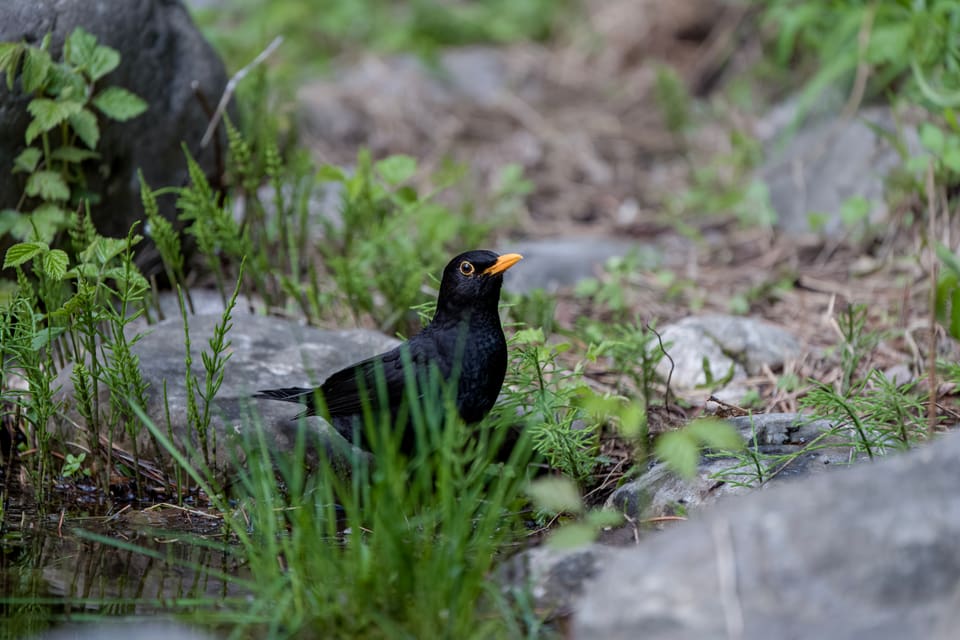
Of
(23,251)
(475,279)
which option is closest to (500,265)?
(475,279)

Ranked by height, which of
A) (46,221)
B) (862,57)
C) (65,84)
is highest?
(862,57)

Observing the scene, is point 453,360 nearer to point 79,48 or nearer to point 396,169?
point 396,169

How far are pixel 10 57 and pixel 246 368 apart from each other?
129 cm

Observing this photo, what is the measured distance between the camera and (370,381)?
3.37m

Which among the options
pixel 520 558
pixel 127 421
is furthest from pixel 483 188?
pixel 520 558

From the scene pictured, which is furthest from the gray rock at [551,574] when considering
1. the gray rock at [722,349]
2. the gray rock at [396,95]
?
the gray rock at [396,95]

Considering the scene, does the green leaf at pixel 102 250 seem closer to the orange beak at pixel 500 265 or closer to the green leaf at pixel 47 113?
the green leaf at pixel 47 113

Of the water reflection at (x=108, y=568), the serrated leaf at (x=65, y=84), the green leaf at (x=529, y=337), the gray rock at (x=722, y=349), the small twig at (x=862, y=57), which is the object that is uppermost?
the small twig at (x=862, y=57)

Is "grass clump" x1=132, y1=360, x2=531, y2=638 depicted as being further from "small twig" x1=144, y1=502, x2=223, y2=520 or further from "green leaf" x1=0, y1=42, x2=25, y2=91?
"green leaf" x1=0, y1=42, x2=25, y2=91

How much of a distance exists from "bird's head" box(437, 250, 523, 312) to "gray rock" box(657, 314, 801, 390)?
0.90 meters

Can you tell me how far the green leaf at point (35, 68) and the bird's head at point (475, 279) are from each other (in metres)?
1.54

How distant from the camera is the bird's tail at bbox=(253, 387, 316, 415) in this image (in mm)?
3379

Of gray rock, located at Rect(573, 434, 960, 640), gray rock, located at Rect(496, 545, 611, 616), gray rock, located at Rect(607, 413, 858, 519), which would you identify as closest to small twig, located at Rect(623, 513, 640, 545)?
gray rock, located at Rect(607, 413, 858, 519)

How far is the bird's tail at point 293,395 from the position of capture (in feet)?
11.1
